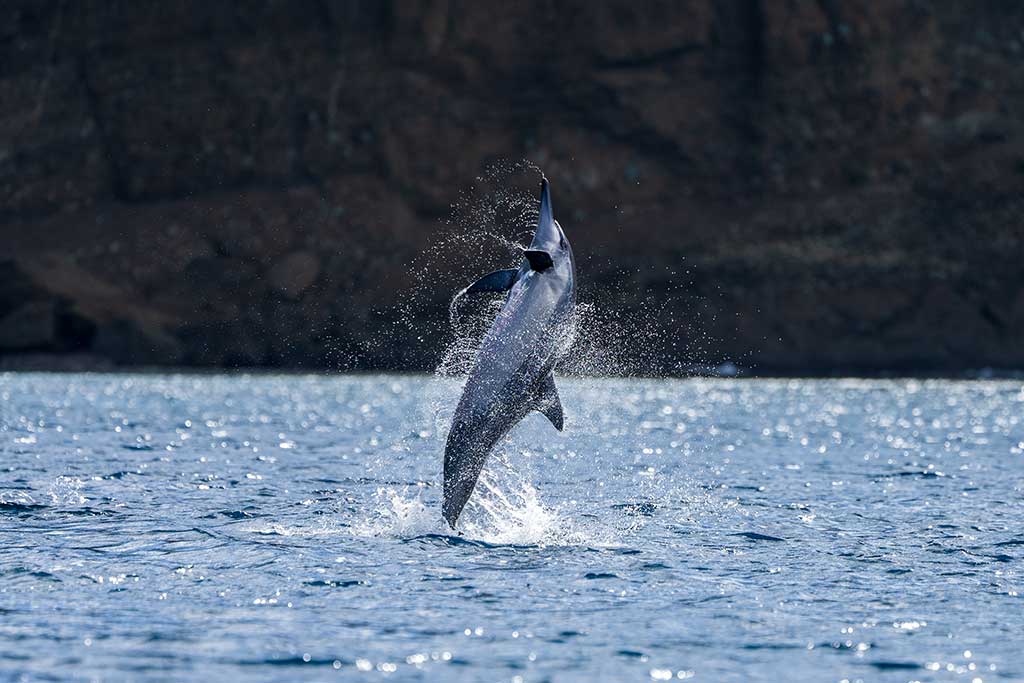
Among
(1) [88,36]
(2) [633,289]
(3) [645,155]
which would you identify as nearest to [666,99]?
(3) [645,155]

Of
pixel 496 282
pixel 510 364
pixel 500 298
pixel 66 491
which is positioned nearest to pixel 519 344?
pixel 510 364

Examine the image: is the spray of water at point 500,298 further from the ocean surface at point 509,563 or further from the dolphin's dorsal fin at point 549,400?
the dolphin's dorsal fin at point 549,400

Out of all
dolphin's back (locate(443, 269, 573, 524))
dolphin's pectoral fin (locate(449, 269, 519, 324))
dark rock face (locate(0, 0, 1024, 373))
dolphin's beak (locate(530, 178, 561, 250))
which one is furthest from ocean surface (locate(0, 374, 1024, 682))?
dark rock face (locate(0, 0, 1024, 373))

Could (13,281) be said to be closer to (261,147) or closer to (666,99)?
(261,147)

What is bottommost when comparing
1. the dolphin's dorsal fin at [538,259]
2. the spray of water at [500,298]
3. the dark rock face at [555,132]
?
the dolphin's dorsal fin at [538,259]

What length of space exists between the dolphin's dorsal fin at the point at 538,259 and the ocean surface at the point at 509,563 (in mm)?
3061

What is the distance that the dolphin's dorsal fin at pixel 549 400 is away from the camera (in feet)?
56.7

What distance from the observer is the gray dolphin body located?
55.1ft

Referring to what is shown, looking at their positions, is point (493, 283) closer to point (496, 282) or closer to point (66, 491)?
point (496, 282)

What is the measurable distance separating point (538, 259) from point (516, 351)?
1014 mm

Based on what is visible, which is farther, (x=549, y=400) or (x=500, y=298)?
(x=500, y=298)

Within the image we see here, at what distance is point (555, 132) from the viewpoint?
9744 centimetres

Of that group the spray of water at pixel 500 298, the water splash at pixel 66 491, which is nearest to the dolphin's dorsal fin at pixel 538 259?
the water splash at pixel 66 491

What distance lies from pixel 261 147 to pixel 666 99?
916 inches
